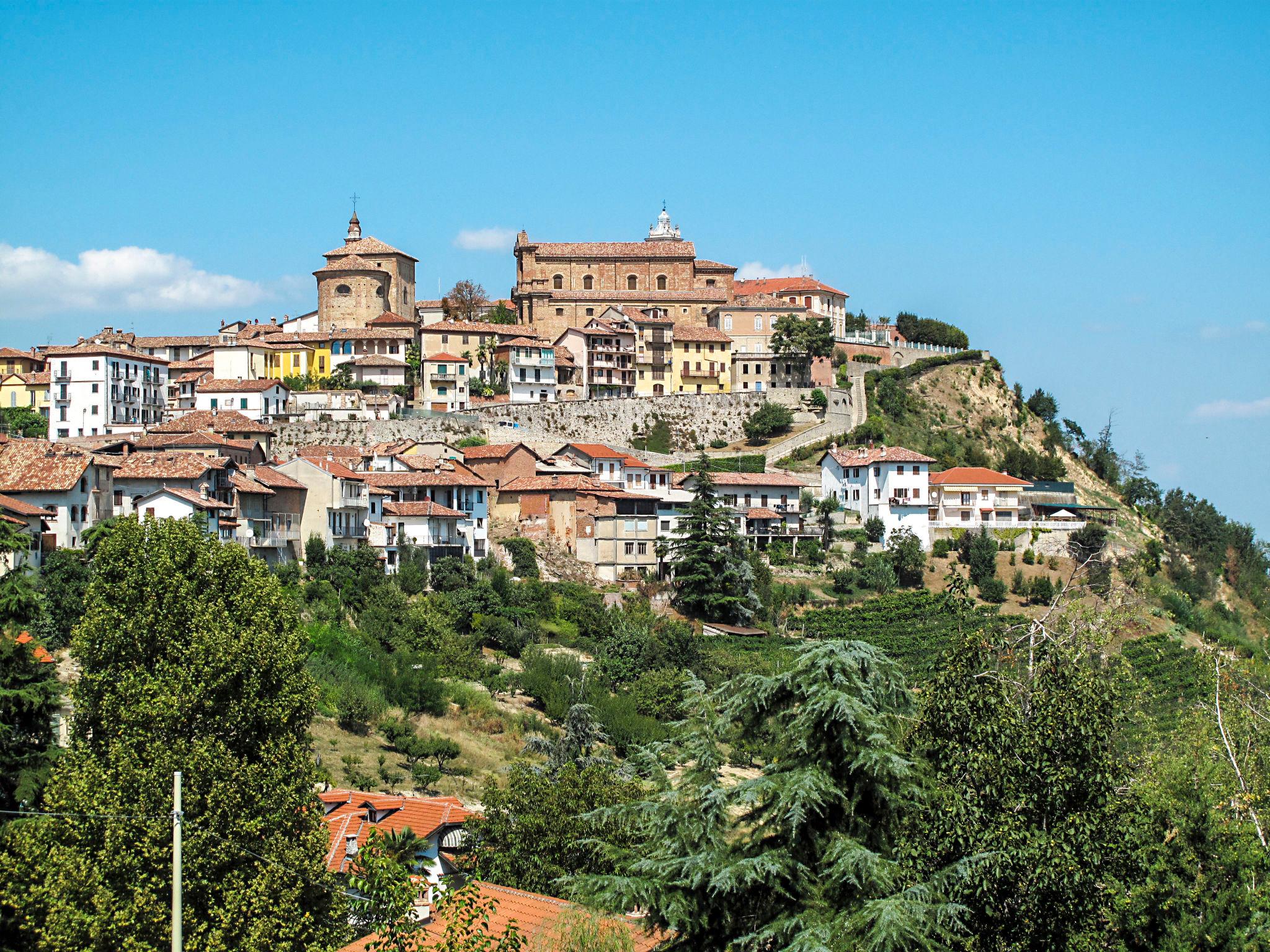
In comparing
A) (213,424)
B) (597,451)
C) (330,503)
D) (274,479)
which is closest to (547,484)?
(597,451)

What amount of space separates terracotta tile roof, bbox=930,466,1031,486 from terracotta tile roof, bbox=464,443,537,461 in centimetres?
2083

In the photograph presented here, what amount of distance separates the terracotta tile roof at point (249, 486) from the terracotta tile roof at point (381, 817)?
1976cm

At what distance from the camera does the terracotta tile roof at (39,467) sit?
45.0 m

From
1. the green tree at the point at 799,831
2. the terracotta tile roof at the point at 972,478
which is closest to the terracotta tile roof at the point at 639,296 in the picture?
the terracotta tile roof at the point at 972,478


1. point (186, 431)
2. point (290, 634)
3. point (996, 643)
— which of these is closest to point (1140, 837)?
point (996, 643)

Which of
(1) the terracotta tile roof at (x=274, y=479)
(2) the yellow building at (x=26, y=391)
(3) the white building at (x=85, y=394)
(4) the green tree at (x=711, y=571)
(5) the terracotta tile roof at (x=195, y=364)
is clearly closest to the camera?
(1) the terracotta tile roof at (x=274, y=479)

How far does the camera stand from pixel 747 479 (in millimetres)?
66438

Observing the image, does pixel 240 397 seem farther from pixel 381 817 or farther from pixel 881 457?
pixel 381 817

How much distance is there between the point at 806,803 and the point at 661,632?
1403 inches

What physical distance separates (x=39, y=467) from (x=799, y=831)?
36430 mm

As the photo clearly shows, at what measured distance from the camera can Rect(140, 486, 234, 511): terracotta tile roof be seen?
153 feet

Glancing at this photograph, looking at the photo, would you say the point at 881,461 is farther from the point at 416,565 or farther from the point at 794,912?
the point at 794,912

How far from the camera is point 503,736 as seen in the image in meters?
42.8

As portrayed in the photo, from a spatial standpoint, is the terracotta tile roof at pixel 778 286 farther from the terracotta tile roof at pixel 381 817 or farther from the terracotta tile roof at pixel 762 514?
the terracotta tile roof at pixel 381 817
